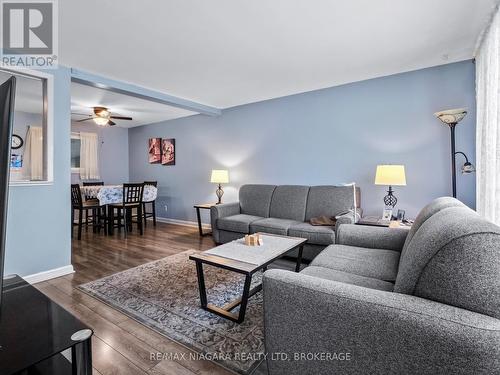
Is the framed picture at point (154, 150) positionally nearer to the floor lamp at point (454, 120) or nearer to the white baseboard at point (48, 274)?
the white baseboard at point (48, 274)

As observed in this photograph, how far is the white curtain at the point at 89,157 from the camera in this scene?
6.06 m

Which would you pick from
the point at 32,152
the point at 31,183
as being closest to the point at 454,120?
the point at 31,183

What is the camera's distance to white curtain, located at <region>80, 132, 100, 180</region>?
6062 mm

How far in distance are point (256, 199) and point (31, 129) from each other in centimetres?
474

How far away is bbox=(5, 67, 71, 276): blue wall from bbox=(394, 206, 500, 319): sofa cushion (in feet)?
11.0

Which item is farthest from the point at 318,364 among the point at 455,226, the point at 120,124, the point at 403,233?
the point at 120,124

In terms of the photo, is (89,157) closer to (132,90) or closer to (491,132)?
(132,90)

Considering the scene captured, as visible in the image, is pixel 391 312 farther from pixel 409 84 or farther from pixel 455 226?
pixel 409 84

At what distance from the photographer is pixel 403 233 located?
2195 mm

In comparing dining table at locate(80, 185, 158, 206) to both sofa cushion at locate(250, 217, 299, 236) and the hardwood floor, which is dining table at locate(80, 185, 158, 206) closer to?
the hardwood floor

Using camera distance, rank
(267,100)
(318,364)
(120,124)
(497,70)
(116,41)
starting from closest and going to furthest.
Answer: (318,364)
(497,70)
(116,41)
(267,100)
(120,124)

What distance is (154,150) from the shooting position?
249 inches

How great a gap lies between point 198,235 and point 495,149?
408cm

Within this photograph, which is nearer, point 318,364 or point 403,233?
point 318,364
